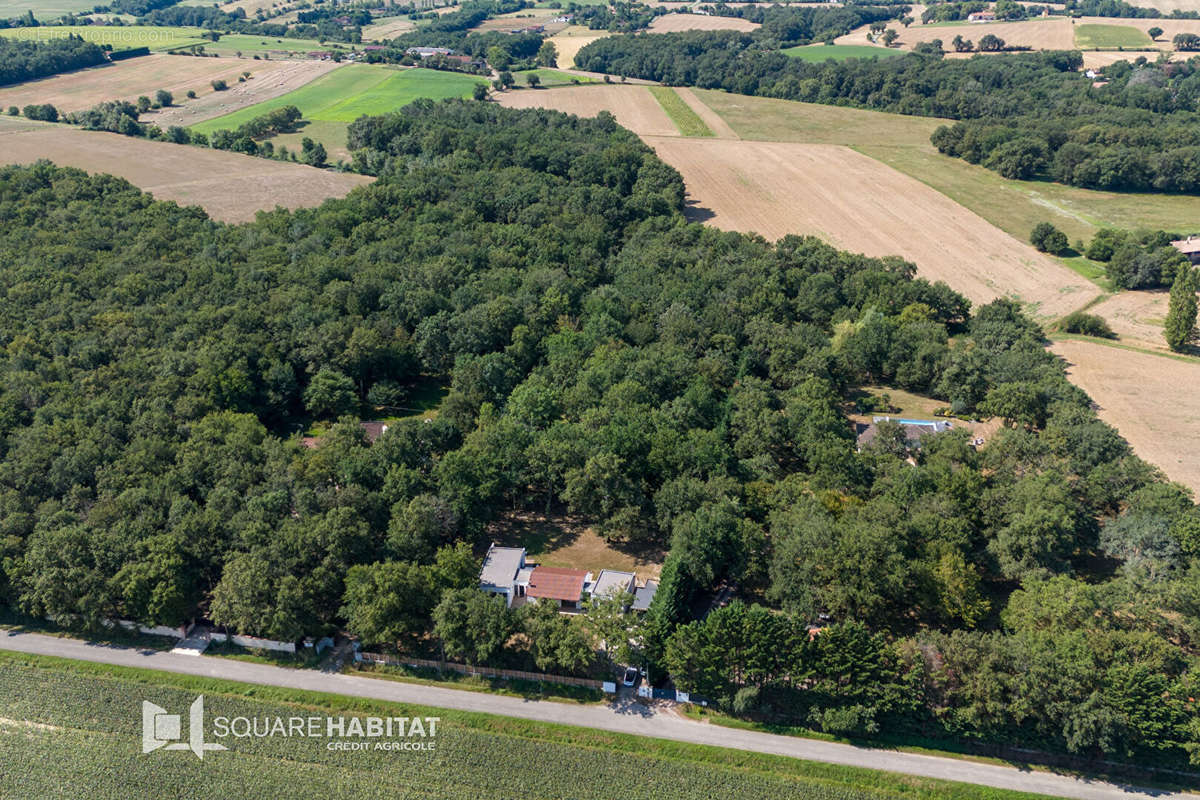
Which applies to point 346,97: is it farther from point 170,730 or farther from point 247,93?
point 170,730

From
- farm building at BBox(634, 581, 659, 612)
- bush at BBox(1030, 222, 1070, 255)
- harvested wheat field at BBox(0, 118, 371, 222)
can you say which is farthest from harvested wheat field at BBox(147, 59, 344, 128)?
bush at BBox(1030, 222, 1070, 255)

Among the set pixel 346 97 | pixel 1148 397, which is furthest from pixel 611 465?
pixel 346 97

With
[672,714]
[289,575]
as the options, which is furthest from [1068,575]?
[289,575]

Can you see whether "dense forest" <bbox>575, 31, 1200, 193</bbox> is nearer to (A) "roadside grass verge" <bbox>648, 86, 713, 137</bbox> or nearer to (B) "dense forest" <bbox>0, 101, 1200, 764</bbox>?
(A) "roadside grass verge" <bbox>648, 86, 713, 137</bbox>

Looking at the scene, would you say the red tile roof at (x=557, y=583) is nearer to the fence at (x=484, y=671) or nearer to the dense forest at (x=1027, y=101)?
the fence at (x=484, y=671)

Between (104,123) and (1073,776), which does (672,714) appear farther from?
(104,123)

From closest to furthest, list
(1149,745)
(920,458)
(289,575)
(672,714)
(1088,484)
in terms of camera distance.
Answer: (1149,745) → (672,714) → (289,575) → (1088,484) → (920,458)
